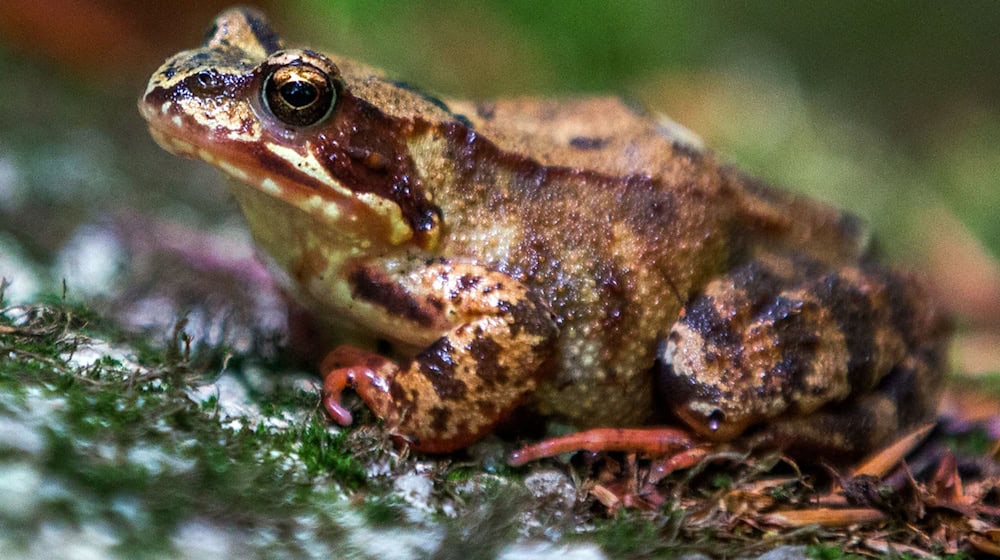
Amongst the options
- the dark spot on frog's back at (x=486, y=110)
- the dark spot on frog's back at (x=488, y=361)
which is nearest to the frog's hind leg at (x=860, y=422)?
the dark spot on frog's back at (x=488, y=361)

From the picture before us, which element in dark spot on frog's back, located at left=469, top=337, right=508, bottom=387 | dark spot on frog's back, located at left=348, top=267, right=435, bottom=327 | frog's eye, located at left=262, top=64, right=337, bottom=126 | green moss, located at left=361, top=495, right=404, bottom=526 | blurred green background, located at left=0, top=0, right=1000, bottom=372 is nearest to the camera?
green moss, located at left=361, top=495, right=404, bottom=526

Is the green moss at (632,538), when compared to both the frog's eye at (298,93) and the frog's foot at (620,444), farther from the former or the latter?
the frog's eye at (298,93)

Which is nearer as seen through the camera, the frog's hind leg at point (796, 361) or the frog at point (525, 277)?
the frog at point (525, 277)

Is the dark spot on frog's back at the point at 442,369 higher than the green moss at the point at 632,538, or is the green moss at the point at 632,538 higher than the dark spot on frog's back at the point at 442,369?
the dark spot on frog's back at the point at 442,369

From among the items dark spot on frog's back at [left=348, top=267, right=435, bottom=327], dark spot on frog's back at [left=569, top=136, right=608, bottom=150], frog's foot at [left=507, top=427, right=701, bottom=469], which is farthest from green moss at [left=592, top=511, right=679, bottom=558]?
dark spot on frog's back at [left=569, top=136, right=608, bottom=150]

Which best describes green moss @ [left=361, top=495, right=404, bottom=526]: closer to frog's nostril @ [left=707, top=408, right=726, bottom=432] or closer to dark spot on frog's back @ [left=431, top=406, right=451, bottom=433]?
dark spot on frog's back @ [left=431, top=406, right=451, bottom=433]

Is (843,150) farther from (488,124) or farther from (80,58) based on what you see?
(80,58)

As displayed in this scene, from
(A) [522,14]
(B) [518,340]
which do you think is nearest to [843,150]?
(A) [522,14]
